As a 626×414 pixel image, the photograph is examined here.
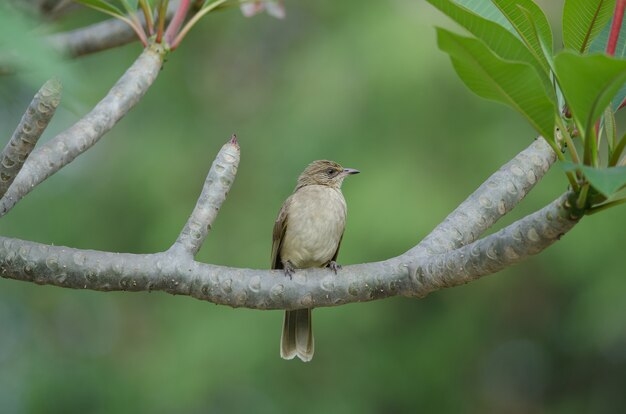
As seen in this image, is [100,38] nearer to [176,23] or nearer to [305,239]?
[176,23]

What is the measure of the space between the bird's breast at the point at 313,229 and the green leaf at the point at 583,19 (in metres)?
2.59

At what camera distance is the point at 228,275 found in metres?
2.60

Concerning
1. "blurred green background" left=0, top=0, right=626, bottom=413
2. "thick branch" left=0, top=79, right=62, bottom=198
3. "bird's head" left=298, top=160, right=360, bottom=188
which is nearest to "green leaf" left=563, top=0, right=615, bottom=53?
"thick branch" left=0, top=79, right=62, bottom=198

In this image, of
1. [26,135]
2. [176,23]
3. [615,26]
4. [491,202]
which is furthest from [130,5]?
[615,26]

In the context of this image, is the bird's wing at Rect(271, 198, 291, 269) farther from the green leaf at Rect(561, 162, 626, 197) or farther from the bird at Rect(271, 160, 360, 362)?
the green leaf at Rect(561, 162, 626, 197)

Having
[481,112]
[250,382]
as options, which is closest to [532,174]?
[481,112]

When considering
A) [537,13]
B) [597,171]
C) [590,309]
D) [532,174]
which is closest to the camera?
[597,171]

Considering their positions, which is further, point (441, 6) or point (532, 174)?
point (532, 174)

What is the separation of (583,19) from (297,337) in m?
2.79

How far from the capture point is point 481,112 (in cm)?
826

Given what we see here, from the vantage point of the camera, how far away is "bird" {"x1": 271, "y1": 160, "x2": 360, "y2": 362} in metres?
4.67

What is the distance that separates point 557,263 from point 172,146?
4.14m

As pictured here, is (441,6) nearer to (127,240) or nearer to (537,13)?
(537,13)

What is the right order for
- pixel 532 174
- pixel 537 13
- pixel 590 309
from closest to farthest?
1. pixel 537 13
2. pixel 532 174
3. pixel 590 309
